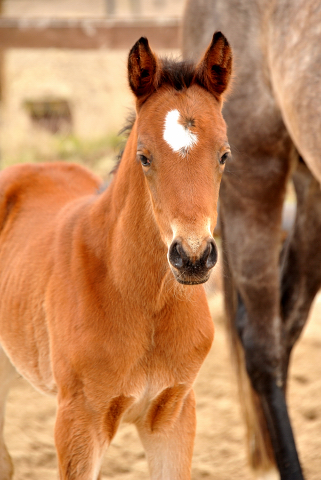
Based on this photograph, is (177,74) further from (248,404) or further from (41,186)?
(248,404)

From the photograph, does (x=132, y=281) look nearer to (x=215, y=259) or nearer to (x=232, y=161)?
(x=215, y=259)

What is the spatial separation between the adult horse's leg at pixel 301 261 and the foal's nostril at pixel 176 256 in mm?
1600

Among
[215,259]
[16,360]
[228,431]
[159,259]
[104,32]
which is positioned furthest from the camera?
[104,32]

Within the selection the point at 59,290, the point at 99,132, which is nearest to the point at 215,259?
the point at 59,290

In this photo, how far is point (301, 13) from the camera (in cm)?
247

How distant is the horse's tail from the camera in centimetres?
287

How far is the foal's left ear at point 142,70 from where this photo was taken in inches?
67.1

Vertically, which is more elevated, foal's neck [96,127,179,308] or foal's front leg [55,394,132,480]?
foal's neck [96,127,179,308]

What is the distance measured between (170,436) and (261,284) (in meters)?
0.98

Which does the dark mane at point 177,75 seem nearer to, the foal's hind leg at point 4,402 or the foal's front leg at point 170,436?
the foal's front leg at point 170,436

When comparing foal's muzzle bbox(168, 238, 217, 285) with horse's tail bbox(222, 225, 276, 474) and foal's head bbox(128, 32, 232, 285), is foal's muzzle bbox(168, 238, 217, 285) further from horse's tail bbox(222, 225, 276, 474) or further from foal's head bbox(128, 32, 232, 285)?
horse's tail bbox(222, 225, 276, 474)

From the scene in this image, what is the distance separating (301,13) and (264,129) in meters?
0.50

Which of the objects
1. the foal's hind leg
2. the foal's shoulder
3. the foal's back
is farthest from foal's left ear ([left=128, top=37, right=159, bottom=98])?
the foal's hind leg

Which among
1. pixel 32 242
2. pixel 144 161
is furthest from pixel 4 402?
pixel 144 161
